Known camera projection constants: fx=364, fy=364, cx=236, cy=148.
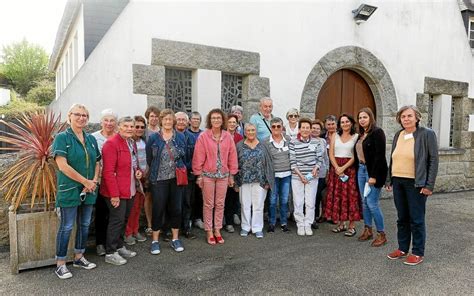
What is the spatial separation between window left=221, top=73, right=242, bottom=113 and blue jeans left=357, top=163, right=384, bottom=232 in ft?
7.42

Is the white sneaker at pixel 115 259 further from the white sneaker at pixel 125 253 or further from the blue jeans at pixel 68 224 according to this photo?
the blue jeans at pixel 68 224

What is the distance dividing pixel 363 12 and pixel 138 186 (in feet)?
16.4

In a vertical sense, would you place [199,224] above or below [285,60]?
below

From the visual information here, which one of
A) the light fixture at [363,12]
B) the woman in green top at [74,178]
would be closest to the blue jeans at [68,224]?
the woman in green top at [74,178]

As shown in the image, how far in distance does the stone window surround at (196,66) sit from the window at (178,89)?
0.16 metres

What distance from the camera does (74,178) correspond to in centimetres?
322

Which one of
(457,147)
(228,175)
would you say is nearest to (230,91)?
(228,175)

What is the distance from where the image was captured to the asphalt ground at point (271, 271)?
10.2ft

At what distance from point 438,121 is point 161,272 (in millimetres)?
7058

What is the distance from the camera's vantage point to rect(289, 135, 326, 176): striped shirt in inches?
183

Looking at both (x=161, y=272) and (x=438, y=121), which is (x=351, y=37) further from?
(x=161, y=272)

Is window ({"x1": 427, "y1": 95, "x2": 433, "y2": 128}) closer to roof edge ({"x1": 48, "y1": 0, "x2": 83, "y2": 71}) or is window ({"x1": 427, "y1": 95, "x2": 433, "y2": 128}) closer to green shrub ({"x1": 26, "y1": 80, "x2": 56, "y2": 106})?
roof edge ({"x1": 48, "y1": 0, "x2": 83, "y2": 71})

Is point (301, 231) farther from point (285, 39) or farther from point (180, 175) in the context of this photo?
point (285, 39)

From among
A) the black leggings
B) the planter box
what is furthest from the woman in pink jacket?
the planter box
